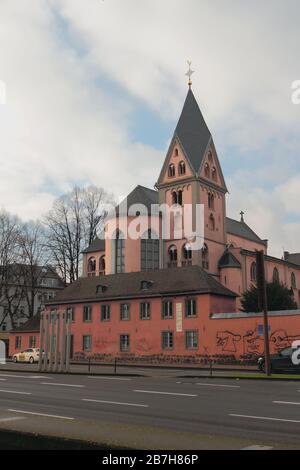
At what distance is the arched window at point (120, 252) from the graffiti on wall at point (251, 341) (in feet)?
75.7

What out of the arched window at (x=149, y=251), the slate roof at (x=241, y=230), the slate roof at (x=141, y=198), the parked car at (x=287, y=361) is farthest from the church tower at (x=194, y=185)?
the parked car at (x=287, y=361)

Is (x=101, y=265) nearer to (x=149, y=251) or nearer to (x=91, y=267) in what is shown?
(x=91, y=267)

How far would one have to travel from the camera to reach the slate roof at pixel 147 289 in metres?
45.2

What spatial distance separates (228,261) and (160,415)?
53.1 meters

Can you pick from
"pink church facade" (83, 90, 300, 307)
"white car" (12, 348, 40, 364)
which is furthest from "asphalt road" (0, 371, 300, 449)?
"pink church facade" (83, 90, 300, 307)

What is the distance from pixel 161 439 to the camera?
6410 millimetres

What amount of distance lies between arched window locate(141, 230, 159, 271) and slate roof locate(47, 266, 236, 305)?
9.56m

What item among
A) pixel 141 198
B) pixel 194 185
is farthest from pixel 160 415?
pixel 141 198

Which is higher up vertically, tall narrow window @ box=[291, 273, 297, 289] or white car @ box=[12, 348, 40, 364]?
tall narrow window @ box=[291, 273, 297, 289]

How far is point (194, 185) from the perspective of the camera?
64.7 m

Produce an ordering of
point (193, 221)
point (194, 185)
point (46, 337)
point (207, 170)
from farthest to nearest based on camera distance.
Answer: point (207, 170) < point (194, 185) < point (193, 221) < point (46, 337)

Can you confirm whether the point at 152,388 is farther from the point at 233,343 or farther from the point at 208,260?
the point at 208,260

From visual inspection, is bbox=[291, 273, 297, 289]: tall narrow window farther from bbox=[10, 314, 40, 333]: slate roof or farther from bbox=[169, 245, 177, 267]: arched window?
bbox=[10, 314, 40, 333]: slate roof

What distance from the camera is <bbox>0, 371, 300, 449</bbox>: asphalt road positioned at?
254 inches
